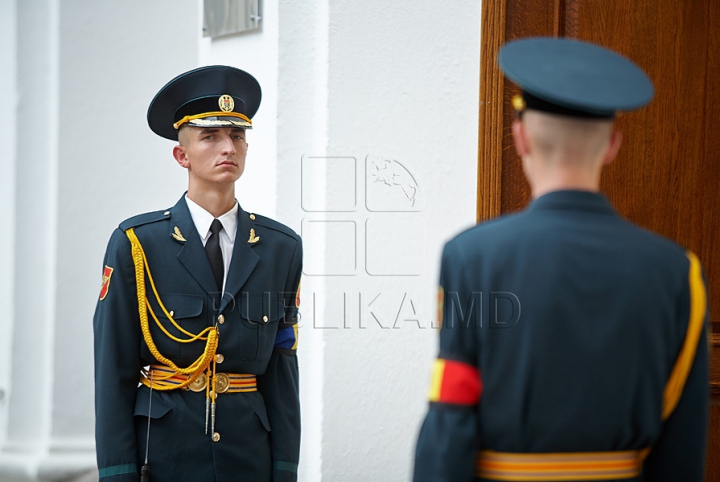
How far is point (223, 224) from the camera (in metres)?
2.82

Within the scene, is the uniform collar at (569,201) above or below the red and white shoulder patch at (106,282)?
above

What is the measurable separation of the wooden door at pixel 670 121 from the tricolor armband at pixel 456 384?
2208 millimetres

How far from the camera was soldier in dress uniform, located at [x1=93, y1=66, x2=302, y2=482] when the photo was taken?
2611mm

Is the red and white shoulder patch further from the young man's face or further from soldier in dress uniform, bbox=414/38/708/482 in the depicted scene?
soldier in dress uniform, bbox=414/38/708/482

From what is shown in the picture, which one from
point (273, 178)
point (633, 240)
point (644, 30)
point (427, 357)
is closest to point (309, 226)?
point (273, 178)

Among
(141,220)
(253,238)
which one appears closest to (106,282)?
(141,220)

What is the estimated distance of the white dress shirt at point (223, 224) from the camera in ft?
9.17

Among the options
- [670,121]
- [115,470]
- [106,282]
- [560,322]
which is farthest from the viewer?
[670,121]

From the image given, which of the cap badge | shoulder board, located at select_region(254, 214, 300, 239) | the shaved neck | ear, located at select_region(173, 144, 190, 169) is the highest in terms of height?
the cap badge

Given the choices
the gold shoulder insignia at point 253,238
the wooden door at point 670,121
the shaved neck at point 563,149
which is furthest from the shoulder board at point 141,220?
the wooden door at point 670,121

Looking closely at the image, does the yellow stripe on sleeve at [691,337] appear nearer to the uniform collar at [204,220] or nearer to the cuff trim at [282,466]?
the cuff trim at [282,466]

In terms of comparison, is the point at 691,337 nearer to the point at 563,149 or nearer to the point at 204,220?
the point at 563,149

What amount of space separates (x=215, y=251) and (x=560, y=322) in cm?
139

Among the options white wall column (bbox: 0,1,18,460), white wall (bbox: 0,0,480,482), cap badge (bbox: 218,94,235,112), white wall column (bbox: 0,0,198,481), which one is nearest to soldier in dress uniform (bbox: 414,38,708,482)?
cap badge (bbox: 218,94,235,112)
